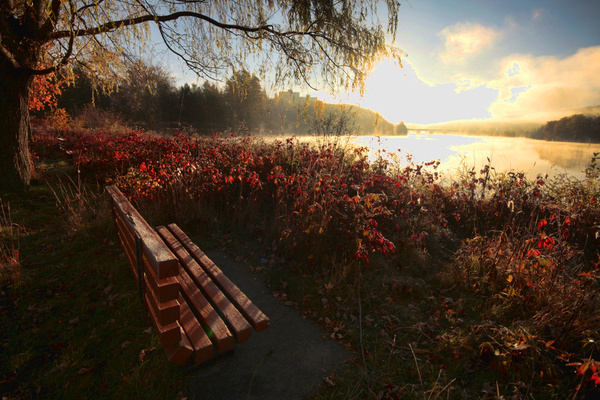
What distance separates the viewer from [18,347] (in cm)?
240

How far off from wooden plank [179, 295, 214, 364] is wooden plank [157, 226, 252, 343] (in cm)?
20

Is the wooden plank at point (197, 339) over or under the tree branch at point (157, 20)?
under

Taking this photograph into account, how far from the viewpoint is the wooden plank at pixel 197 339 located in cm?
186

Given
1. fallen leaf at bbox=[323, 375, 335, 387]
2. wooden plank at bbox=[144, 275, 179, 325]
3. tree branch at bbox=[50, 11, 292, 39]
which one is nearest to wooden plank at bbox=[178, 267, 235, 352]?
wooden plank at bbox=[144, 275, 179, 325]

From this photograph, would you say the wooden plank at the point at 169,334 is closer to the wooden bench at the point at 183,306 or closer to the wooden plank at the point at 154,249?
the wooden bench at the point at 183,306

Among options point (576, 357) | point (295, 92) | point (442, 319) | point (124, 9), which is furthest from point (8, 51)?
point (576, 357)

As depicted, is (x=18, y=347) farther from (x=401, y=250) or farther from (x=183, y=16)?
(x=183, y=16)

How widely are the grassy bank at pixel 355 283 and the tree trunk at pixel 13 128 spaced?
52 centimetres

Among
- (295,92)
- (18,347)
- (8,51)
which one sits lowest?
(18,347)

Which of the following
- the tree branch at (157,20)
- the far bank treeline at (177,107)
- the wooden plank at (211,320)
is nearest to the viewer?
the wooden plank at (211,320)

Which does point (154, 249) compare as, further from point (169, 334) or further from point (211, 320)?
point (211, 320)

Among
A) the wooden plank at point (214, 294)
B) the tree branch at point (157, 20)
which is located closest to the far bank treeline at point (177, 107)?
the tree branch at point (157, 20)

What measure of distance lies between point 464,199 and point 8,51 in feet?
32.4

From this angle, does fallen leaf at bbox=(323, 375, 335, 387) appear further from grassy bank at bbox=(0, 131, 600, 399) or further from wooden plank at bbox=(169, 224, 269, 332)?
wooden plank at bbox=(169, 224, 269, 332)
